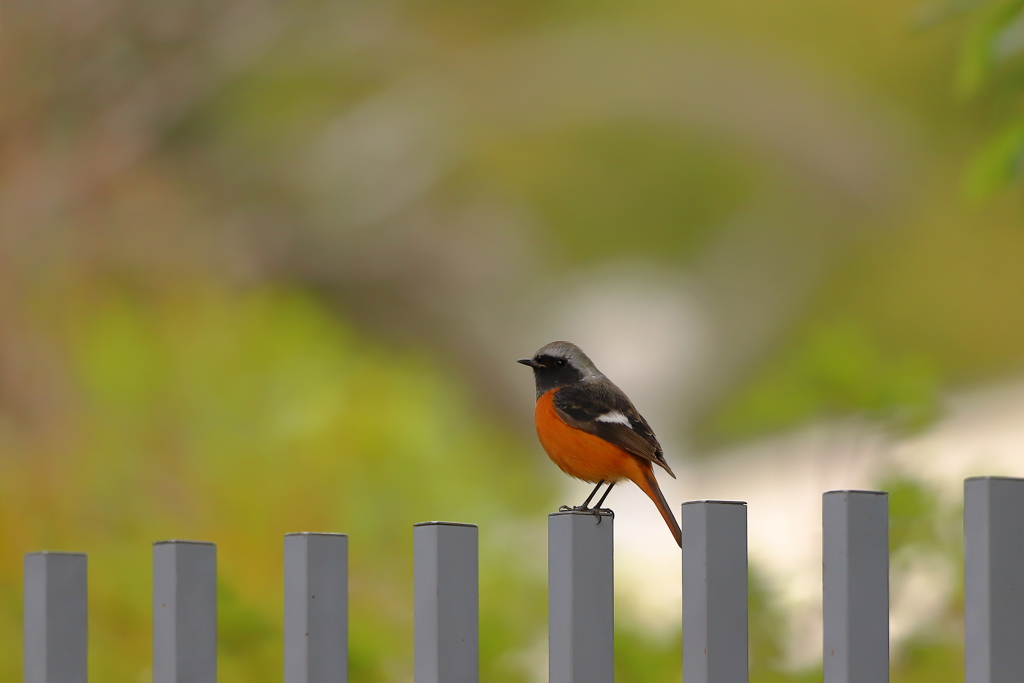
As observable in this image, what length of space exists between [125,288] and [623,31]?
5.17 metres

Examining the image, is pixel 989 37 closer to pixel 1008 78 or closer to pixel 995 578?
pixel 1008 78

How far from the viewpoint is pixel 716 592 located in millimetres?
1667

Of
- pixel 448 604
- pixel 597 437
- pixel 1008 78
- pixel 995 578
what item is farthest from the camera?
pixel 1008 78

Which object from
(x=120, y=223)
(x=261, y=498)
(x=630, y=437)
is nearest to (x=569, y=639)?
(x=630, y=437)

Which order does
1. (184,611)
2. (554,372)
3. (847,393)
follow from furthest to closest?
(847,393) < (554,372) < (184,611)

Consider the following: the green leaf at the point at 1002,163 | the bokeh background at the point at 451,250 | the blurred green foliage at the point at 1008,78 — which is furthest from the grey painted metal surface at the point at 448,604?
the bokeh background at the point at 451,250

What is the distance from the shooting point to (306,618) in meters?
1.90

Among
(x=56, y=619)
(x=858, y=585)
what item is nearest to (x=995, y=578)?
(x=858, y=585)

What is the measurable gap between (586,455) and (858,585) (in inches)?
48.4

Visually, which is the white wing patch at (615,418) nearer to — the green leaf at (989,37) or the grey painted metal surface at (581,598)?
the grey painted metal surface at (581,598)

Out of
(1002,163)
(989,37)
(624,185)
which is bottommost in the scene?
(1002,163)

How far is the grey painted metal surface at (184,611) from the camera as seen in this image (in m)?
1.99

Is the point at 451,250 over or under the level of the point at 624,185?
under

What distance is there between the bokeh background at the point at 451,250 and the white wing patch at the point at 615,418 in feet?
Answer: 10.3
